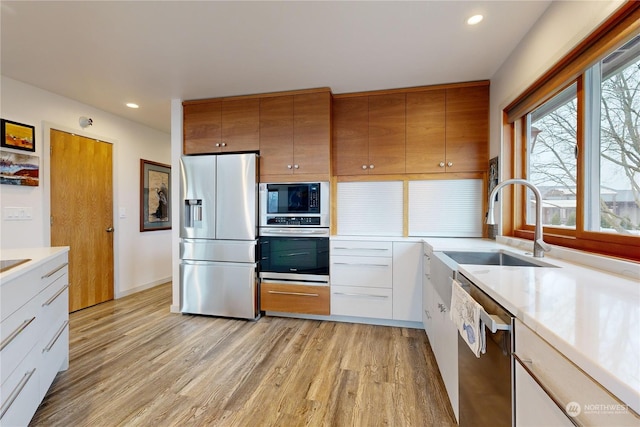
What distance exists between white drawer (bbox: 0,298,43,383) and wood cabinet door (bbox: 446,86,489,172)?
130 inches

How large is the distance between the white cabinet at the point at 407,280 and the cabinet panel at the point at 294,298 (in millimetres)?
710

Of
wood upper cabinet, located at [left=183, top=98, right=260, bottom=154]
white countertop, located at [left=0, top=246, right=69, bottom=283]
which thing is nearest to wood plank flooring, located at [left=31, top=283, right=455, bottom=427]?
white countertop, located at [left=0, top=246, right=69, bottom=283]

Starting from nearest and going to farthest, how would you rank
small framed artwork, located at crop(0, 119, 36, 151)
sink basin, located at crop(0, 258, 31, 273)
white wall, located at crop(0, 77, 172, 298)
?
sink basin, located at crop(0, 258, 31, 273)
small framed artwork, located at crop(0, 119, 36, 151)
white wall, located at crop(0, 77, 172, 298)

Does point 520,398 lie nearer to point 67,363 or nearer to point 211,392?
point 211,392

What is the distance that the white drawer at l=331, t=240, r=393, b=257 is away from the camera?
106 inches

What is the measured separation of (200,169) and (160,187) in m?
1.78

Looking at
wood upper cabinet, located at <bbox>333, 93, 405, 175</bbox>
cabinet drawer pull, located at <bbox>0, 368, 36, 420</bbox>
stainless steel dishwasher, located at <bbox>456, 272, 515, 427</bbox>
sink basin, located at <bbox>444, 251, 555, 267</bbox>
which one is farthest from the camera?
wood upper cabinet, located at <bbox>333, 93, 405, 175</bbox>

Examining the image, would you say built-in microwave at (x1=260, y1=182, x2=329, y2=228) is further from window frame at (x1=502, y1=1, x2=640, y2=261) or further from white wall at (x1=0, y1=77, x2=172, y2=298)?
white wall at (x1=0, y1=77, x2=172, y2=298)

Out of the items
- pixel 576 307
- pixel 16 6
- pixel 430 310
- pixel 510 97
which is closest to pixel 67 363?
pixel 16 6

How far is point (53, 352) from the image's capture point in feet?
5.54

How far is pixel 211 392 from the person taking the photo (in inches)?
69.4

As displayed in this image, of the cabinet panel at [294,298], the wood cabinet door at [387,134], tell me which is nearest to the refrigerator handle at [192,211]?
the cabinet panel at [294,298]

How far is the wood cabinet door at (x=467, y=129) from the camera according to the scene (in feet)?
9.04

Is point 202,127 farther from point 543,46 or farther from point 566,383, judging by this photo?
point 566,383
